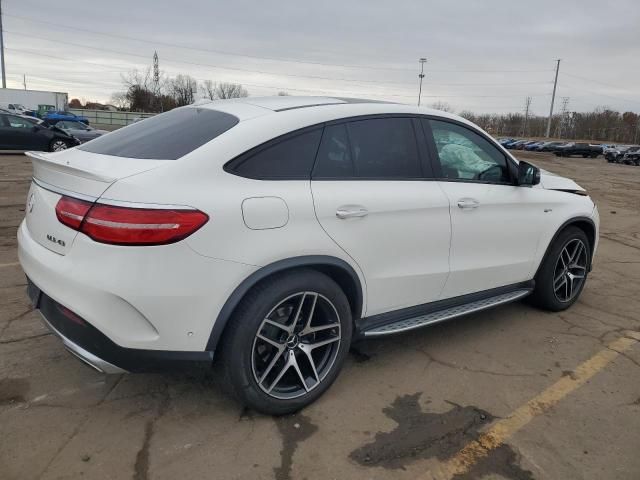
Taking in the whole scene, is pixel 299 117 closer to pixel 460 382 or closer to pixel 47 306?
pixel 47 306

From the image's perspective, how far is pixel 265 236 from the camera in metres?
2.57

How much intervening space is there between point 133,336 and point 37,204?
103cm

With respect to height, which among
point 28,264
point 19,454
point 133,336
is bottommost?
point 19,454

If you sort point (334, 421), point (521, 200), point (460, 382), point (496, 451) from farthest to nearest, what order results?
1. point (521, 200)
2. point (460, 382)
3. point (334, 421)
4. point (496, 451)

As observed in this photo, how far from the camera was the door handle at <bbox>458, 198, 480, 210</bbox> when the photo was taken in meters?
3.50

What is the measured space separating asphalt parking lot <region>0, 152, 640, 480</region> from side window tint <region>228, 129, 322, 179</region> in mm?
1072

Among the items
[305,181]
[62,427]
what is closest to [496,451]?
[305,181]

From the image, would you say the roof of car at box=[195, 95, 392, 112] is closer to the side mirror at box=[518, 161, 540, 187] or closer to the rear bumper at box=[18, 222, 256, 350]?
the rear bumper at box=[18, 222, 256, 350]

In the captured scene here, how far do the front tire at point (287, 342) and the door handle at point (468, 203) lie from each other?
3.72ft

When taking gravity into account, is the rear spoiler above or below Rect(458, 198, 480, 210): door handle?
above

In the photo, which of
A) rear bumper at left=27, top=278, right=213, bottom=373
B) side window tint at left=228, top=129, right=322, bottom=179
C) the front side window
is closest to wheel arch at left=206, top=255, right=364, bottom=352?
rear bumper at left=27, top=278, right=213, bottom=373

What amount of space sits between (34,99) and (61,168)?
6792cm

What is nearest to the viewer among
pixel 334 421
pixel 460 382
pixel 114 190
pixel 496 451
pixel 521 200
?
pixel 114 190

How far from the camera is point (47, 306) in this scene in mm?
2672
